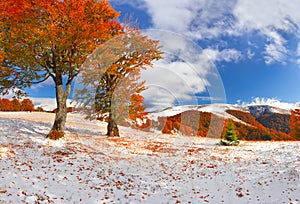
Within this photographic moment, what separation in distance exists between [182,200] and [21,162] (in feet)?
25.4

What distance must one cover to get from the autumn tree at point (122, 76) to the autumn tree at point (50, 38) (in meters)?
1.68

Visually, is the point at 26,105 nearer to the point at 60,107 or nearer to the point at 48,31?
the point at 60,107

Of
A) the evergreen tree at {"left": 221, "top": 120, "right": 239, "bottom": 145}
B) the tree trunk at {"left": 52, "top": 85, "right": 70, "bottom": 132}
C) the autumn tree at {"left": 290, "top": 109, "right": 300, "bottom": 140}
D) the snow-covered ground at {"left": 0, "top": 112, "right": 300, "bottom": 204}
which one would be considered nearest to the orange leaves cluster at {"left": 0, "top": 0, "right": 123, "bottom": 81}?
the tree trunk at {"left": 52, "top": 85, "right": 70, "bottom": 132}

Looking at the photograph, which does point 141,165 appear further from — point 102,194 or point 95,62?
point 95,62

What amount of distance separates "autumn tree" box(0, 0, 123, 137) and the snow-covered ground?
4.39m

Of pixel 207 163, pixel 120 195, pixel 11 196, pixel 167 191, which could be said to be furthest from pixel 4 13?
pixel 207 163

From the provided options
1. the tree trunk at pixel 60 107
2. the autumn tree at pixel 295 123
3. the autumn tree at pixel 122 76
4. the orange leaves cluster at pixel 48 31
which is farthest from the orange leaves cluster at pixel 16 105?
the autumn tree at pixel 295 123

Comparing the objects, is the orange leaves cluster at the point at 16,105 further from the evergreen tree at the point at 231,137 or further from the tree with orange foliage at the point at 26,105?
the evergreen tree at the point at 231,137

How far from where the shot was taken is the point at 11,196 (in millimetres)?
7672

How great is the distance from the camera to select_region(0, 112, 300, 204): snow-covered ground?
901 centimetres

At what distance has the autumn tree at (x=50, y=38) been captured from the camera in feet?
50.5

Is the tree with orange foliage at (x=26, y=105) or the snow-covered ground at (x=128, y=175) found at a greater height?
the tree with orange foliage at (x=26, y=105)

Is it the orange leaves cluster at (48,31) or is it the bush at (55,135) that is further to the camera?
the bush at (55,135)

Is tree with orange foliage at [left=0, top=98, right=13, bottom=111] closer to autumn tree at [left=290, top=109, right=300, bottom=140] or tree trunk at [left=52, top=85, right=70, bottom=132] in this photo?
tree trunk at [left=52, top=85, right=70, bottom=132]
